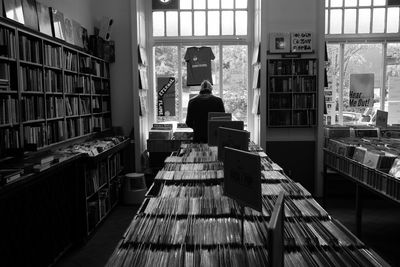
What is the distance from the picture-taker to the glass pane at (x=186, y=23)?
6871 millimetres

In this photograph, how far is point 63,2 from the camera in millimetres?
5012

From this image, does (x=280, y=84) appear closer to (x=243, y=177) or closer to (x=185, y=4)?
(x=185, y=4)

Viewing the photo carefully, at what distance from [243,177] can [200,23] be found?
5521 mm

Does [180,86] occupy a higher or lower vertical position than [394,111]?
higher

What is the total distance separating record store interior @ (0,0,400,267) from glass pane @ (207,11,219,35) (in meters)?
0.02

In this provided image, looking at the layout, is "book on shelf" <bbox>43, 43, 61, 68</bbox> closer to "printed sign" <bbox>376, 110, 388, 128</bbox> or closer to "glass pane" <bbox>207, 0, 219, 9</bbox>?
"glass pane" <bbox>207, 0, 219, 9</bbox>

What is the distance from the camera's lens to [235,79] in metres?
7.01

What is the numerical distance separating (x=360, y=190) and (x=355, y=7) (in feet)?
13.2

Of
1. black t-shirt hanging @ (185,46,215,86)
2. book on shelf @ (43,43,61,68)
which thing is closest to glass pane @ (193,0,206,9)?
black t-shirt hanging @ (185,46,215,86)

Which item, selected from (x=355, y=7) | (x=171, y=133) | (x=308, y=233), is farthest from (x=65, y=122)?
(x=355, y=7)


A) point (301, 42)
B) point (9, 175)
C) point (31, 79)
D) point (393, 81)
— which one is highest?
point (301, 42)

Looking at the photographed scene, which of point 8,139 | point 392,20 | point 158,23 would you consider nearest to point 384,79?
point 392,20

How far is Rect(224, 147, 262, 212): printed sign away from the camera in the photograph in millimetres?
1777

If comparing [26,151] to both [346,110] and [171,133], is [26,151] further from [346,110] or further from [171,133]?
[346,110]
